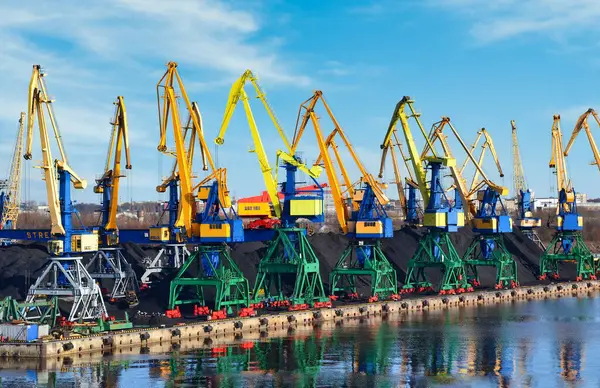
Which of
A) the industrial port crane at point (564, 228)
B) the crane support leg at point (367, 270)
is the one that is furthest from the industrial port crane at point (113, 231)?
the industrial port crane at point (564, 228)

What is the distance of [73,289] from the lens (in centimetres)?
7156

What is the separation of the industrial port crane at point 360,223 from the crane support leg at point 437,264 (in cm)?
423

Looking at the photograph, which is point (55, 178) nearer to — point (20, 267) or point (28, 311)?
point (28, 311)

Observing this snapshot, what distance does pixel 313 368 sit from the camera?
60688mm

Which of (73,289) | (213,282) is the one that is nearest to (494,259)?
(213,282)

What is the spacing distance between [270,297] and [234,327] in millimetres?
10937

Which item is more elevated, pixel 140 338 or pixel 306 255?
pixel 306 255

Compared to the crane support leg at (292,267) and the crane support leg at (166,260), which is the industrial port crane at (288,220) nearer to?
the crane support leg at (292,267)

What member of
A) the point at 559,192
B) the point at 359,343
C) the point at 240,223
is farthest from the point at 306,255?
the point at 559,192

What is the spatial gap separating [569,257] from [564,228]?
372 cm

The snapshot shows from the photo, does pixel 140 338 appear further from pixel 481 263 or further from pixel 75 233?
pixel 481 263

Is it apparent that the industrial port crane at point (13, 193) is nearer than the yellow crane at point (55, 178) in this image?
No

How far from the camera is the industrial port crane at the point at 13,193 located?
367 ft

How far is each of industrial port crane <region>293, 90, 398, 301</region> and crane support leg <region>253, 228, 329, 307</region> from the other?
5780 mm
